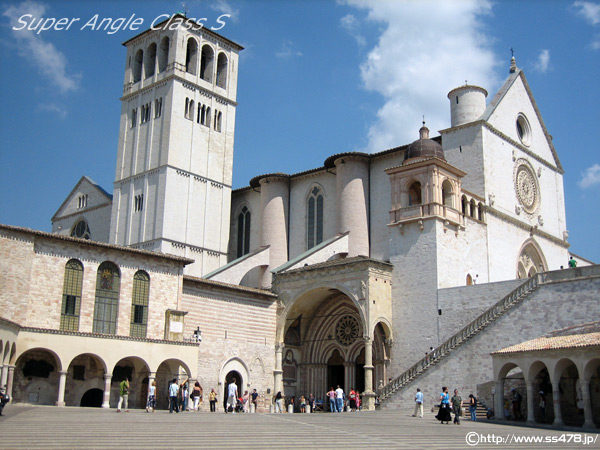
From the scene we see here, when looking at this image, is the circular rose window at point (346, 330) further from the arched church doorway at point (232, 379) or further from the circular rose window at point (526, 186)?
the circular rose window at point (526, 186)

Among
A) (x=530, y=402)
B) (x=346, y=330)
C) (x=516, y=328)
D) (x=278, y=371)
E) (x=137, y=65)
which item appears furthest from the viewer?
(x=137, y=65)

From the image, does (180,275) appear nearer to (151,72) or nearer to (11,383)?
(11,383)

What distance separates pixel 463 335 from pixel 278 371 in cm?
985

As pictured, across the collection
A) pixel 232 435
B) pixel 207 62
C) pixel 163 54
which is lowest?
pixel 232 435

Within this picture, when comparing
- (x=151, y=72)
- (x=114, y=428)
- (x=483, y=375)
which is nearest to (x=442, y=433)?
(x=114, y=428)

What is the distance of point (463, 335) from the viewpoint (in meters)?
27.2

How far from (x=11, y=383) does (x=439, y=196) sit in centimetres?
1923

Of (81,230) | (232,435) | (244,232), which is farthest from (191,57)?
(232,435)

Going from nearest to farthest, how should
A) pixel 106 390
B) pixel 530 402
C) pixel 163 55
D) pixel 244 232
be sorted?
pixel 530 402 → pixel 106 390 → pixel 244 232 → pixel 163 55

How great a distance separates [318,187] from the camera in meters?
40.1

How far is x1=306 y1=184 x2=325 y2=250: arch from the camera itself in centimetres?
3956

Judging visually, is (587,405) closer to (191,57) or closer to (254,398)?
(254,398)

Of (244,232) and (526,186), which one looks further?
(244,232)

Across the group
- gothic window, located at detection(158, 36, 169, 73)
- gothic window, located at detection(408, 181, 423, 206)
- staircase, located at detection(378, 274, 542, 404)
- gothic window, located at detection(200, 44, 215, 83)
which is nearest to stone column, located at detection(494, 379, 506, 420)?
staircase, located at detection(378, 274, 542, 404)
